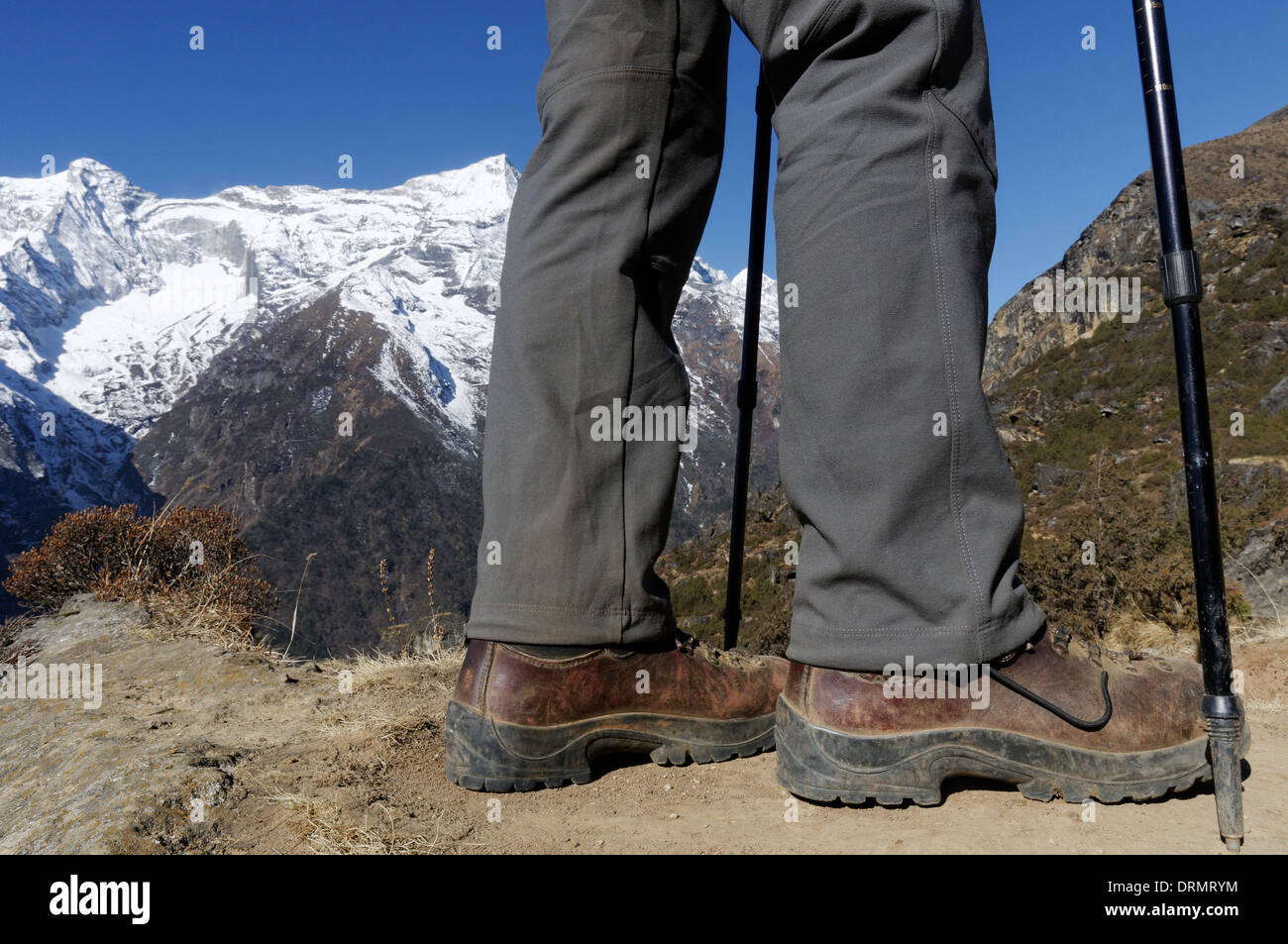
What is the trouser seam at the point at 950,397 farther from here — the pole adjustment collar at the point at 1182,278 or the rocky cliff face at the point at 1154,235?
the rocky cliff face at the point at 1154,235

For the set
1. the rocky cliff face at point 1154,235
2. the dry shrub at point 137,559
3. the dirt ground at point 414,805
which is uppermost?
the rocky cliff face at point 1154,235

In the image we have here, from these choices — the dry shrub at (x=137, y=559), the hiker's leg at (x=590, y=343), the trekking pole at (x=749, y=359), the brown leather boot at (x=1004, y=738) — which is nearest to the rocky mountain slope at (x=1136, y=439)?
the trekking pole at (x=749, y=359)

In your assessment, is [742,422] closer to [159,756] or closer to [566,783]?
[566,783]

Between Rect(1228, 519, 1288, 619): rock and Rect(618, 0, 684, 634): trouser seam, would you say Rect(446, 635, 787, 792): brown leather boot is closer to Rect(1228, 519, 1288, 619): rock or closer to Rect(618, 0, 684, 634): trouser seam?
Rect(618, 0, 684, 634): trouser seam

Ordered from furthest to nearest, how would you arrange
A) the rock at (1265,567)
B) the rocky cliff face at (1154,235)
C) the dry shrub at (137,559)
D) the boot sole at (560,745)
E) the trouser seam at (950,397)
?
the rocky cliff face at (1154,235) < the rock at (1265,567) < the dry shrub at (137,559) < the boot sole at (560,745) < the trouser seam at (950,397)

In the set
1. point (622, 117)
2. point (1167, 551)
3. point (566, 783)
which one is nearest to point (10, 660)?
point (566, 783)

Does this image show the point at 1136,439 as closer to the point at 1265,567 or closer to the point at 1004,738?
the point at 1265,567

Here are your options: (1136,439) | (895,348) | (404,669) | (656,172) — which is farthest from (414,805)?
(1136,439)

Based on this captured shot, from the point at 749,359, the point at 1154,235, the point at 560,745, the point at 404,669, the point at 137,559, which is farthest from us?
the point at 1154,235
